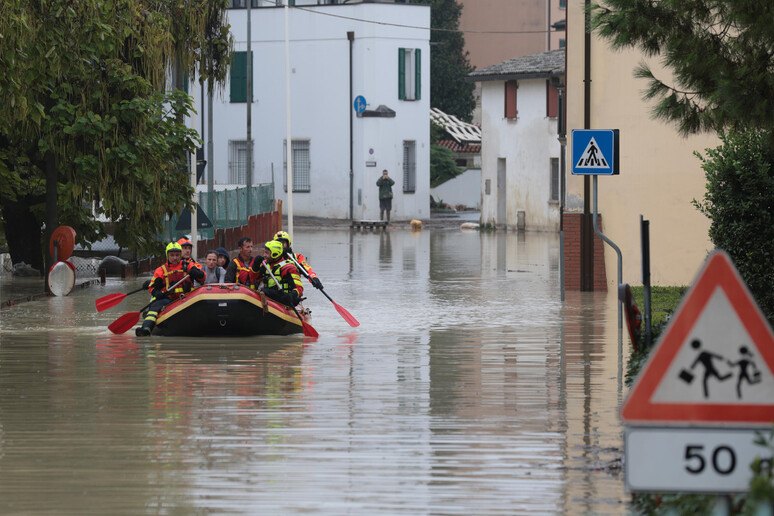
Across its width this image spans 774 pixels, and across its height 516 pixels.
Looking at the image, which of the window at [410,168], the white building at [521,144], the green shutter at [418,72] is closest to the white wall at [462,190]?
the window at [410,168]

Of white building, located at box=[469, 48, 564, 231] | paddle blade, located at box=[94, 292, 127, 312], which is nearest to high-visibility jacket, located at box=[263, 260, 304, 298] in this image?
paddle blade, located at box=[94, 292, 127, 312]

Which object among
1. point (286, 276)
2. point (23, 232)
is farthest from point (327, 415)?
point (23, 232)

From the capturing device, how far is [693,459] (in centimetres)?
505

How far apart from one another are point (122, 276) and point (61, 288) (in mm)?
4540

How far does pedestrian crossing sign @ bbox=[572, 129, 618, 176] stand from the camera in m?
17.3

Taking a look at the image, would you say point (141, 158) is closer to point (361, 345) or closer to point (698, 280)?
point (361, 345)

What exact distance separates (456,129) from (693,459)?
66186 mm

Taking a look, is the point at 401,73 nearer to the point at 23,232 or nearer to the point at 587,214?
the point at 23,232

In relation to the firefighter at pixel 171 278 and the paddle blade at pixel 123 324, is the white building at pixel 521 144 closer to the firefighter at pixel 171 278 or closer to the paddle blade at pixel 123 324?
the firefighter at pixel 171 278

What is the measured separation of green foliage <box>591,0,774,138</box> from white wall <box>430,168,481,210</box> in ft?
184

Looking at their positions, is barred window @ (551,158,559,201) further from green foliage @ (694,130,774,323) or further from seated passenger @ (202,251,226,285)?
green foliage @ (694,130,774,323)

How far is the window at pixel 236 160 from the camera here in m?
59.3

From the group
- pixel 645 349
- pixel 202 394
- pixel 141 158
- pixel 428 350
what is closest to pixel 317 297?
pixel 141 158

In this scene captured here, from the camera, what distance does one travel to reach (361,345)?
17766 millimetres
